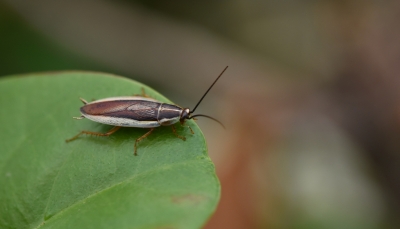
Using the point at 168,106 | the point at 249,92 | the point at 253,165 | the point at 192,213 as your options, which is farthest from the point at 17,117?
the point at 249,92

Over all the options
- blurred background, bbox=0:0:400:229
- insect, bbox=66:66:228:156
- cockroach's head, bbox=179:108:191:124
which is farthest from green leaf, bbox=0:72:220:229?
blurred background, bbox=0:0:400:229

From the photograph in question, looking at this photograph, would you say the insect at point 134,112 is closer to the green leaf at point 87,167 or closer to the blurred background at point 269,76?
the green leaf at point 87,167

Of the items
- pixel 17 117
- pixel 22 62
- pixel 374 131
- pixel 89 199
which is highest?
pixel 374 131

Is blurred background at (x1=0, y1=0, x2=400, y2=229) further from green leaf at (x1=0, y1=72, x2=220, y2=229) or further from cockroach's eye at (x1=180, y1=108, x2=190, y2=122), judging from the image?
green leaf at (x1=0, y1=72, x2=220, y2=229)

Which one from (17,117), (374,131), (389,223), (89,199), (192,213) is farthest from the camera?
(374,131)

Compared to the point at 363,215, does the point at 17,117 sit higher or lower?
lower

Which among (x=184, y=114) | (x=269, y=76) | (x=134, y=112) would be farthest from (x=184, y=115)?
(x=269, y=76)

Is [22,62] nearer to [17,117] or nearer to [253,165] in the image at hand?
[17,117]
